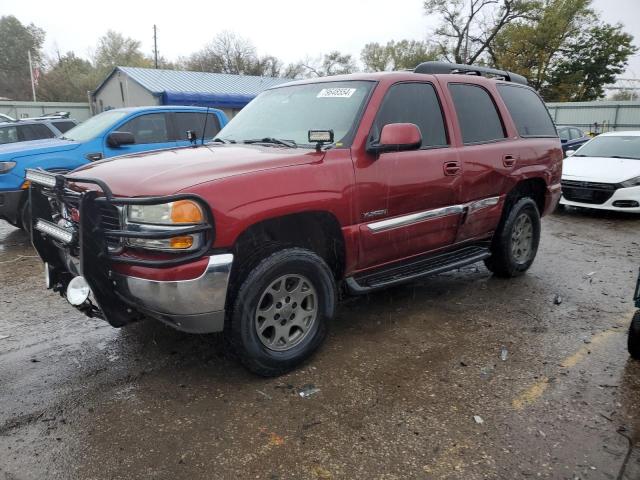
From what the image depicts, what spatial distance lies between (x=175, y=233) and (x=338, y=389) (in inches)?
54.9

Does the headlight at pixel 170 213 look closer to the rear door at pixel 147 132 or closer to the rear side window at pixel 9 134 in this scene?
the rear door at pixel 147 132

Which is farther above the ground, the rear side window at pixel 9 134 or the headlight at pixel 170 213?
the rear side window at pixel 9 134

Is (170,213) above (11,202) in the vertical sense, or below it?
above

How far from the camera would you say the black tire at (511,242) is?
15.8 feet

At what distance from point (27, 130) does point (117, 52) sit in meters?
62.1

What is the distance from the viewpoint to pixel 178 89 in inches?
930

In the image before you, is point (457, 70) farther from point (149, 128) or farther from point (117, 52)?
point (117, 52)

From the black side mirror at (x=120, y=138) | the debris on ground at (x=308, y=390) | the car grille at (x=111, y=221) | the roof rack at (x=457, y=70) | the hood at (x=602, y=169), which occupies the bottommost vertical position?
the debris on ground at (x=308, y=390)

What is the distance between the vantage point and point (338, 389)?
3025mm

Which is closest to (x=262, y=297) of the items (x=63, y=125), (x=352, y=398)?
(x=352, y=398)

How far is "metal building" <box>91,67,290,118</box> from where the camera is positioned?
2252 centimetres

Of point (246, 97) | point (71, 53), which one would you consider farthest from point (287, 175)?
point (71, 53)

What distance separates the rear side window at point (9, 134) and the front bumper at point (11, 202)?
11.6 ft

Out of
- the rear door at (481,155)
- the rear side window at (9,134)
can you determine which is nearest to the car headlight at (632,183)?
the rear door at (481,155)
